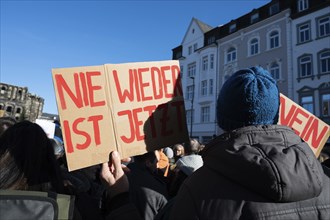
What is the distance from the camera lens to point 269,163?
1156 millimetres

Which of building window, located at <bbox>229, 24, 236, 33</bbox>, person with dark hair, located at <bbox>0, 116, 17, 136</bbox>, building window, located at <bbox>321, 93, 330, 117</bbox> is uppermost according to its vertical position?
building window, located at <bbox>229, 24, 236, 33</bbox>

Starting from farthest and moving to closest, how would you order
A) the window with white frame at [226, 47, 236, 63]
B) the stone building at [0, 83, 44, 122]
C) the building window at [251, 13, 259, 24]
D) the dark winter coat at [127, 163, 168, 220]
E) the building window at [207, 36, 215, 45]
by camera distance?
the stone building at [0, 83, 44, 122], the building window at [207, 36, 215, 45], the window with white frame at [226, 47, 236, 63], the building window at [251, 13, 259, 24], the dark winter coat at [127, 163, 168, 220]

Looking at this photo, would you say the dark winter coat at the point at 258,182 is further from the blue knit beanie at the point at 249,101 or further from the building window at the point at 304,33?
the building window at the point at 304,33

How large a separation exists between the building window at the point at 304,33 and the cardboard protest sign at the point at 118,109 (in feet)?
70.3

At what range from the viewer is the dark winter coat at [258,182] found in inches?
45.3

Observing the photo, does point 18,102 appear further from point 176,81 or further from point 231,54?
point 176,81

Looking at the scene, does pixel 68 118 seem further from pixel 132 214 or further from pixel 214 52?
pixel 214 52

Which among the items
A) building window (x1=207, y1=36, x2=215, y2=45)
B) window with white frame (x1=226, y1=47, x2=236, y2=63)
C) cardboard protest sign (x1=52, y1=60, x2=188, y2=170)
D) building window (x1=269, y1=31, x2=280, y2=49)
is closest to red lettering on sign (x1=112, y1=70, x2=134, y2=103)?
cardboard protest sign (x1=52, y1=60, x2=188, y2=170)

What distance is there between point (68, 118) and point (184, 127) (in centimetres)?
85

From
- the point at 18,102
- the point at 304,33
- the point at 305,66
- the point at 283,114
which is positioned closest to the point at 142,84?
the point at 283,114

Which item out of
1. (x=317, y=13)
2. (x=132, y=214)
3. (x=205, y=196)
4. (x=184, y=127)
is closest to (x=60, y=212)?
(x=132, y=214)

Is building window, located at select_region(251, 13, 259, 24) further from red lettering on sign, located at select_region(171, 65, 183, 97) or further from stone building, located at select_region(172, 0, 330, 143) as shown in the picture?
red lettering on sign, located at select_region(171, 65, 183, 97)

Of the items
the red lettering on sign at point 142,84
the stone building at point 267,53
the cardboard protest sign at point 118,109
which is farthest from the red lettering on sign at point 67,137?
the stone building at point 267,53

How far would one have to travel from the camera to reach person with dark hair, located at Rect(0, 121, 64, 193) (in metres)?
1.62
